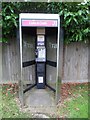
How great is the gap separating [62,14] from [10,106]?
2.53 metres

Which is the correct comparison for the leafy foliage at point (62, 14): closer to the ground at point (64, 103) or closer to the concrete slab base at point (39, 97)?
the ground at point (64, 103)

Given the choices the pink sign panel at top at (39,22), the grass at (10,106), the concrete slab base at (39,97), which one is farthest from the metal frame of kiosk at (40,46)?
the grass at (10,106)

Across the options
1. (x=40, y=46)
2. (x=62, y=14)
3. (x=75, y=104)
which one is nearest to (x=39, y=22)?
(x=40, y=46)

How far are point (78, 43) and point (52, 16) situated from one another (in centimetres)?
181

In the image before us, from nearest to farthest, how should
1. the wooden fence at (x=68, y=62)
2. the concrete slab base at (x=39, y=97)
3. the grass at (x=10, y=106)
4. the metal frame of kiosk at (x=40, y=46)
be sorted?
1. the grass at (x=10, y=106)
2. the metal frame of kiosk at (x=40, y=46)
3. the concrete slab base at (x=39, y=97)
4. the wooden fence at (x=68, y=62)

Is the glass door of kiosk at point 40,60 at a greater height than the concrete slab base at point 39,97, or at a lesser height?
greater

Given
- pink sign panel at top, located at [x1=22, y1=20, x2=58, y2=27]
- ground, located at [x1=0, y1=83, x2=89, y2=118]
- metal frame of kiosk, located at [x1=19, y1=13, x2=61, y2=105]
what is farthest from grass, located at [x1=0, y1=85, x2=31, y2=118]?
pink sign panel at top, located at [x1=22, y1=20, x2=58, y2=27]

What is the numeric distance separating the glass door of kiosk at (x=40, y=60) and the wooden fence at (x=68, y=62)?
0.77 m

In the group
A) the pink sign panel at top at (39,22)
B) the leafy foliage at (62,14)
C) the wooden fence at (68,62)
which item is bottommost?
the wooden fence at (68,62)

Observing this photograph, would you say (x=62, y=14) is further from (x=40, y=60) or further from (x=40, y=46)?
(x=40, y=60)

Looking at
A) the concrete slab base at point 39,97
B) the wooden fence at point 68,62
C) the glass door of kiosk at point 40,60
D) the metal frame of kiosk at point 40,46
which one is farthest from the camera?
the wooden fence at point 68,62

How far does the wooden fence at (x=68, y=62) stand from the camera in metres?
5.77

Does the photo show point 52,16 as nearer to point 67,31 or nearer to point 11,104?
point 67,31

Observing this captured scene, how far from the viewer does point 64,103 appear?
4777mm
